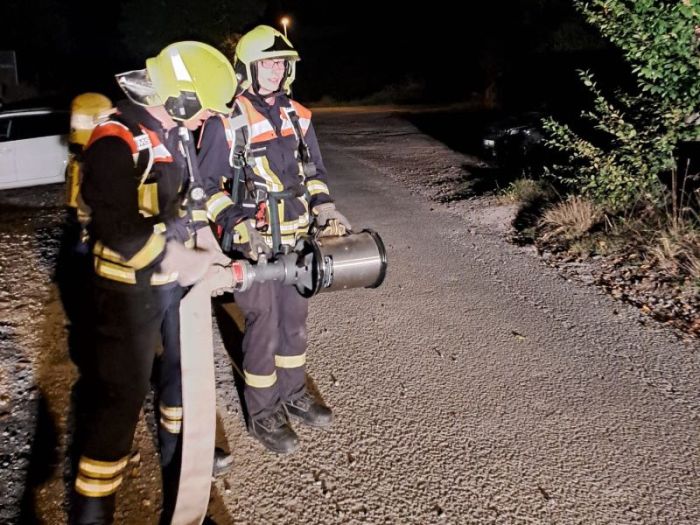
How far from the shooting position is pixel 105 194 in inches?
78.2

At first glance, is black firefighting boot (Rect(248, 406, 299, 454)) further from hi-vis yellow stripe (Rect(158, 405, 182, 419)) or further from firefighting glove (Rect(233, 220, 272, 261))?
firefighting glove (Rect(233, 220, 272, 261))

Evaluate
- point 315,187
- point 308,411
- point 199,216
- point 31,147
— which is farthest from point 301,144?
point 31,147

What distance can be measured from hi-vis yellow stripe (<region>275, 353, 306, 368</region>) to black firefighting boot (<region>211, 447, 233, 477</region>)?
544 mm

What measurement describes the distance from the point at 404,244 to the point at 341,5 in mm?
61825

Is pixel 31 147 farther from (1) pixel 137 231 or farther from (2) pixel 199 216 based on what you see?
(1) pixel 137 231

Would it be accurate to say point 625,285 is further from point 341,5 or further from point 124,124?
point 341,5

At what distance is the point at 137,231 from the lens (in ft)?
6.79

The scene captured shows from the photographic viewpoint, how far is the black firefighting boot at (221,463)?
9.16 ft

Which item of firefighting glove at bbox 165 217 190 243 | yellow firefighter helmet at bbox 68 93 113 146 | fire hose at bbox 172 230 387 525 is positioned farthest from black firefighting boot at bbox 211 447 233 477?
yellow firefighter helmet at bbox 68 93 113 146

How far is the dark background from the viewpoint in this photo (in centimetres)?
1558

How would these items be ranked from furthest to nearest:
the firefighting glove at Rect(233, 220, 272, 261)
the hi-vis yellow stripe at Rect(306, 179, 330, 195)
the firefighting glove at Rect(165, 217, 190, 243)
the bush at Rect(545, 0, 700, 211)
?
the bush at Rect(545, 0, 700, 211), the hi-vis yellow stripe at Rect(306, 179, 330, 195), the firefighting glove at Rect(233, 220, 272, 261), the firefighting glove at Rect(165, 217, 190, 243)

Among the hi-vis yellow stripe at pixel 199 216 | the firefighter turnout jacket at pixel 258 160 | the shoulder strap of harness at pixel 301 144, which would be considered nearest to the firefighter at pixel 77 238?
the hi-vis yellow stripe at pixel 199 216

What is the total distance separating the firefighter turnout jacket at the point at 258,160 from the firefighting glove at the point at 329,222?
78 mm

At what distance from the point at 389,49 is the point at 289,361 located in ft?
137
